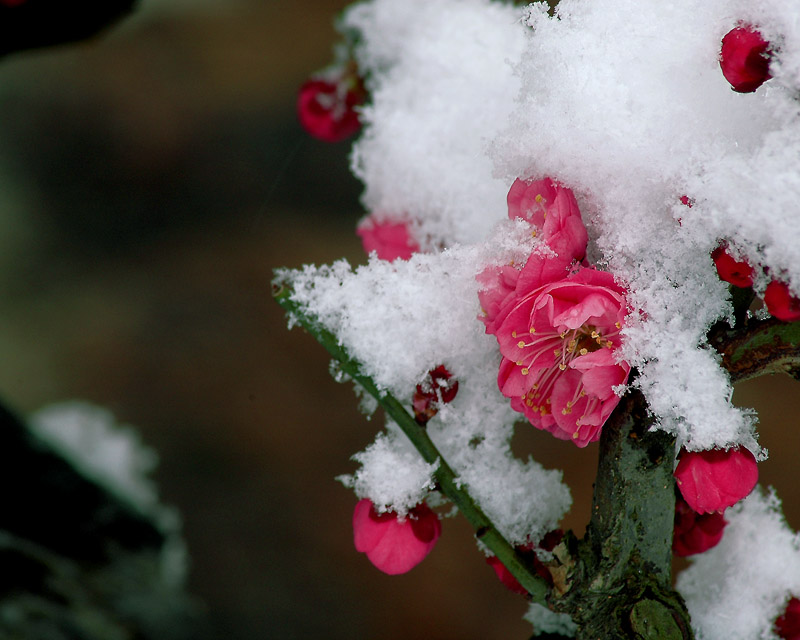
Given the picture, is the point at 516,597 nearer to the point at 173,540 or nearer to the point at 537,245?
the point at 173,540

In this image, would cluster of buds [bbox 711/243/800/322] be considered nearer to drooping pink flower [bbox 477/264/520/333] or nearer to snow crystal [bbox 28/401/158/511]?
drooping pink flower [bbox 477/264/520/333]

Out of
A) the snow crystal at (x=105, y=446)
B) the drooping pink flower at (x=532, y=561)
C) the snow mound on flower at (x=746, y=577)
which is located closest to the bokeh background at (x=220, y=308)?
the snow crystal at (x=105, y=446)

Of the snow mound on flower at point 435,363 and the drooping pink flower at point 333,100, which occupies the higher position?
the drooping pink flower at point 333,100

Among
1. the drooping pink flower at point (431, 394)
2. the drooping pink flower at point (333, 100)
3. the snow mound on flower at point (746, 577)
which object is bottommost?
the snow mound on flower at point (746, 577)

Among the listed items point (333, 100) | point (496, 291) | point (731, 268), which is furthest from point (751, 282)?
point (333, 100)

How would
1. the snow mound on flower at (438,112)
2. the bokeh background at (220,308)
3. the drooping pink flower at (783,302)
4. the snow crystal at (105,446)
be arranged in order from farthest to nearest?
the bokeh background at (220,308) → the snow crystal at (105,446) → the snow mound on flower at (438,112) → the drooping pink flower at (783,302)

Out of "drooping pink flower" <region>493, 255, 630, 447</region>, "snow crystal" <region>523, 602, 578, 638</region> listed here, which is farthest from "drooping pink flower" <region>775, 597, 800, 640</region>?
"drooping pink flower" <region>493, 255, 630, 447</region>

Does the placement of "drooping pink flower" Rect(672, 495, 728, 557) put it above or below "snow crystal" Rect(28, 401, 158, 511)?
below

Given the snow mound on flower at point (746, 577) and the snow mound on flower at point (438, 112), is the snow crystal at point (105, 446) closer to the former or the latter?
the snow mound on flower at point (438, 112)
